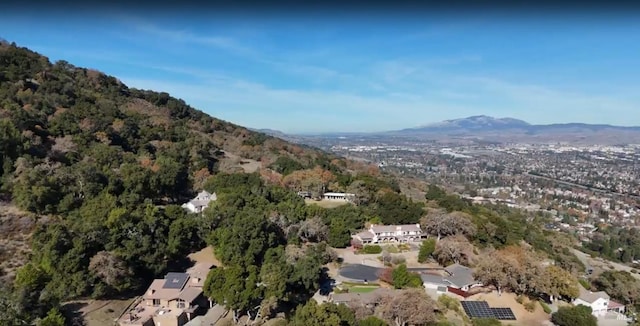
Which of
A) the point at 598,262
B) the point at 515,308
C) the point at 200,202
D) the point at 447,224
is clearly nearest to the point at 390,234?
the point at 447,224

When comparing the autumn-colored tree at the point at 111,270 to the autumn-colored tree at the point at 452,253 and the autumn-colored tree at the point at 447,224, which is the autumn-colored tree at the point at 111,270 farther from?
the autumn-colored tree at the point at 447,224

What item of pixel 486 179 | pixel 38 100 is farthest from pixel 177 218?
pixel 486 179

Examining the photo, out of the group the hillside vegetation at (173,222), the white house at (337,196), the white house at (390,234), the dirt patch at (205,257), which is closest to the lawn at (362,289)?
the hillside vegetation at (173,222)

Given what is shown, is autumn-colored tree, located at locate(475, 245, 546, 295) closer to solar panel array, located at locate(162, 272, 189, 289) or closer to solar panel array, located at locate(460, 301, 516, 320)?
solar panel array, located at locate(460, 301, 516, 320)

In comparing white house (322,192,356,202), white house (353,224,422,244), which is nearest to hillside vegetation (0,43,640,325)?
white house (322,192,356,202)

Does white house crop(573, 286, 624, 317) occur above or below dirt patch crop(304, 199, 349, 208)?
below

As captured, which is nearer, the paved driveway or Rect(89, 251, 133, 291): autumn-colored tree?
Rect(89, 251, 133, 291): autumn-colored tree

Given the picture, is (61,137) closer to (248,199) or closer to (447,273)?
(248,199)
